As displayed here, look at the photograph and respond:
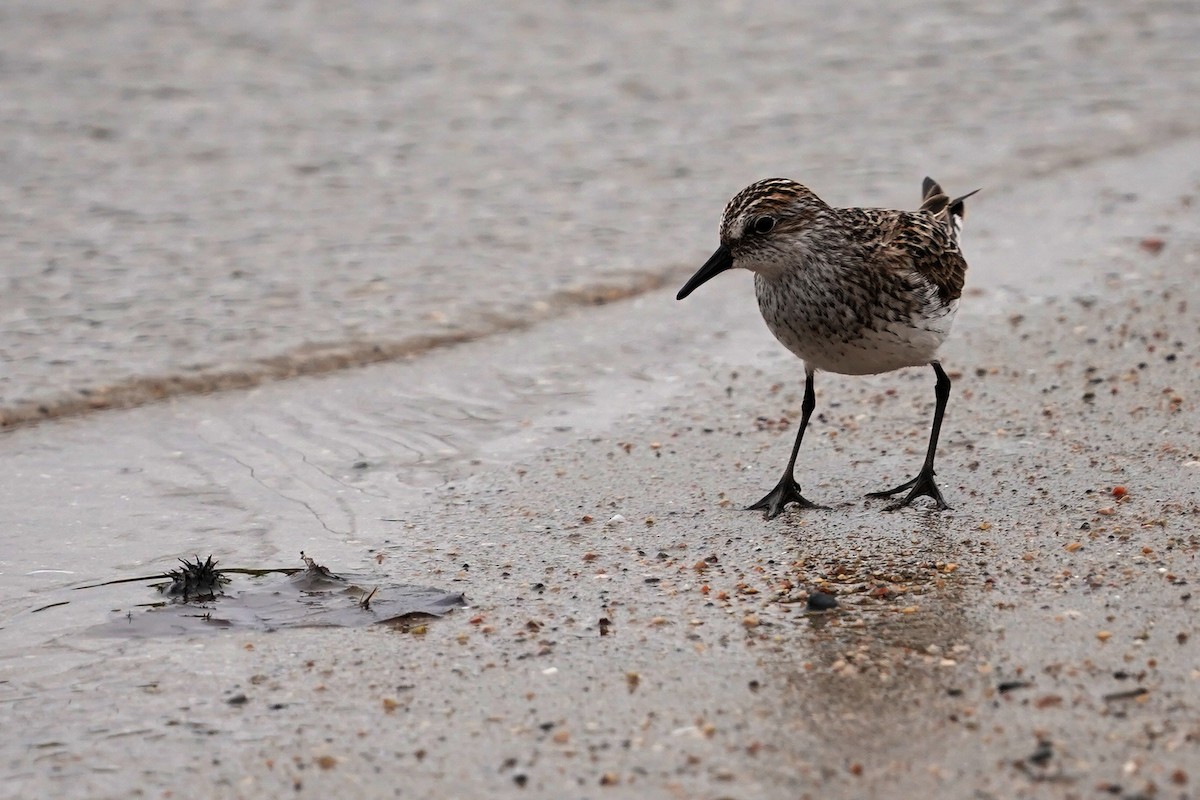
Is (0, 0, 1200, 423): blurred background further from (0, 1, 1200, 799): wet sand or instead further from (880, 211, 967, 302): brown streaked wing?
(880, 211, 967, 302): brown streaked wing

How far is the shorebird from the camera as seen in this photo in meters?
5.60

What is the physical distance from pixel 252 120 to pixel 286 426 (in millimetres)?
5138

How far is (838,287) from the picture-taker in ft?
18.4

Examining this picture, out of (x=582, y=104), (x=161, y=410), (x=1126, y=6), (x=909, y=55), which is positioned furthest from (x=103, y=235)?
(x=1126, y=6)

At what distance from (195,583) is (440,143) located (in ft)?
21.2

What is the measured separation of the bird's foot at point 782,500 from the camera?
18.2 feet

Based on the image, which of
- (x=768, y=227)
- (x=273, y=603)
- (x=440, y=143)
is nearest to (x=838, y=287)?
(x=768, y=227)

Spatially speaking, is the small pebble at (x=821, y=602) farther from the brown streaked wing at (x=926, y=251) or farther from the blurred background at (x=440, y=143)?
the blurred background at (x=440, y=143)

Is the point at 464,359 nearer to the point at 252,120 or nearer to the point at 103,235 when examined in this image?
the point at 103,235

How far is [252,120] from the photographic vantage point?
1120 cm

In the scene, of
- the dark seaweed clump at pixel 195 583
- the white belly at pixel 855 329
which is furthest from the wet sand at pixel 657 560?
the white belly at pixel 855 329

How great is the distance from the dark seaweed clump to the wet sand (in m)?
0.26

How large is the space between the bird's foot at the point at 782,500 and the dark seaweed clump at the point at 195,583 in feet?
6.49

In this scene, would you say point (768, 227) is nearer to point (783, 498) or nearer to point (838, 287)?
point (838, 287)
